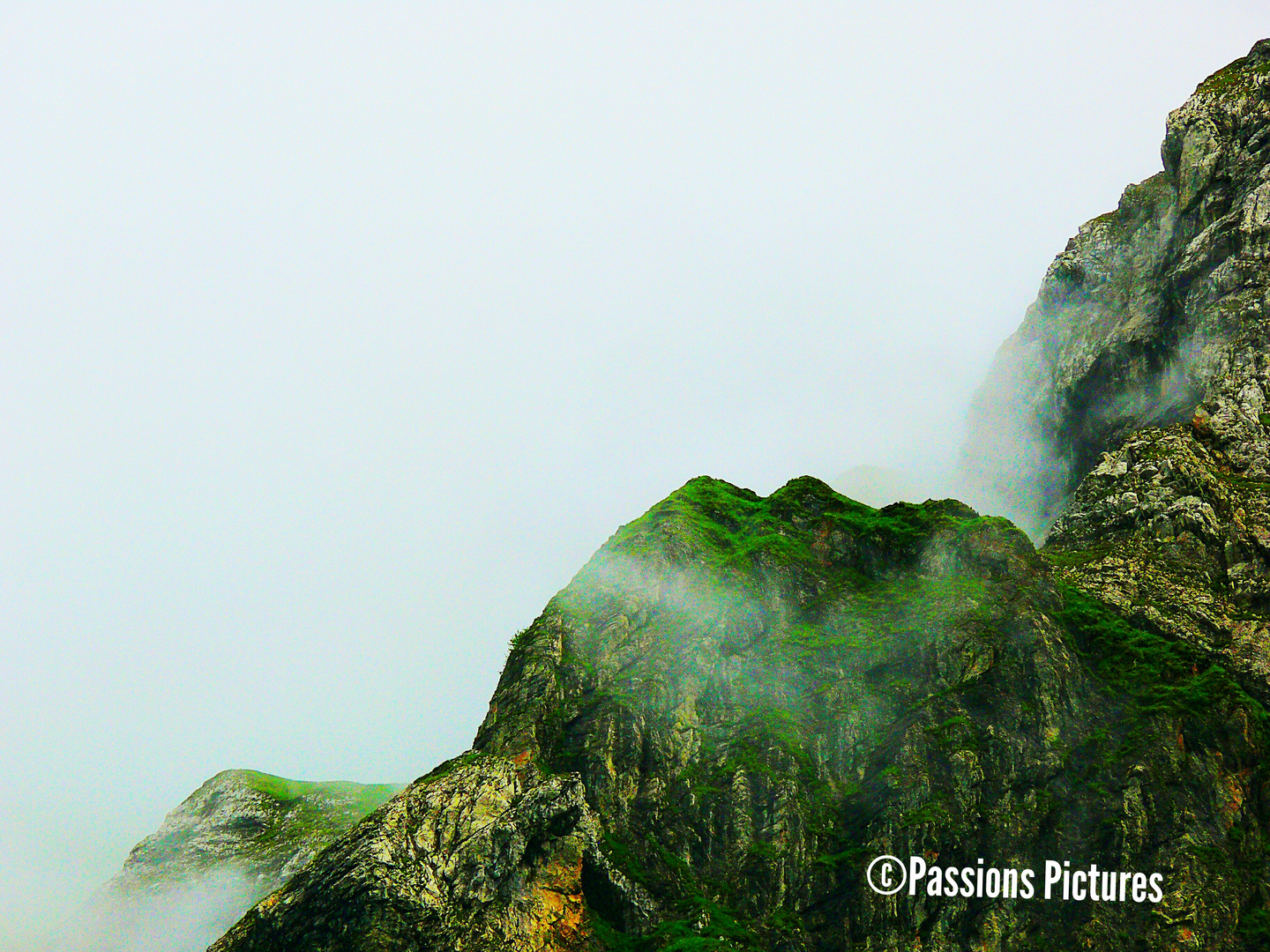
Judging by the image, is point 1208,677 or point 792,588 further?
point 792,588

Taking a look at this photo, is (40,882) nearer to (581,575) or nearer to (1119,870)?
(581,575)

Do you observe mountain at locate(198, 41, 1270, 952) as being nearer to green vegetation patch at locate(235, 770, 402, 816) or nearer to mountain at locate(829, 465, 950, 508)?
green vegetation patch at locate(235, 770, 402, 816)

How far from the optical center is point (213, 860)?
321 feet

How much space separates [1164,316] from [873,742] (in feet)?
250

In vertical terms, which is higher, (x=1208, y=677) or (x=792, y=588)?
(x=792, y=588)

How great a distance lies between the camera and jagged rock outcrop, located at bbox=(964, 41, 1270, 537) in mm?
96688

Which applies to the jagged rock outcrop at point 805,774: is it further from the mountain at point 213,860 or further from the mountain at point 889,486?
the mountain at point 889,486

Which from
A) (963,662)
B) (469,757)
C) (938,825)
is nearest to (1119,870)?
(938,825)

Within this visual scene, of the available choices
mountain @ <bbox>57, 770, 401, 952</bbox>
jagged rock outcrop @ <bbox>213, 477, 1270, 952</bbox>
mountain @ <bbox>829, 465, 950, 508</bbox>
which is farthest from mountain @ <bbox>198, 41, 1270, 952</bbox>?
mountain @ <bbox>829, 465, 950, 508</bbox>

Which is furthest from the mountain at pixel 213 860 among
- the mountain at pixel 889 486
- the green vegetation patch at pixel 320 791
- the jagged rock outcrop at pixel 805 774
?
the mountain at pixel 889 486

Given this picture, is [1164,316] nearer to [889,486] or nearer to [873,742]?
[873,742]

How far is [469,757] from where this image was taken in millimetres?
61188

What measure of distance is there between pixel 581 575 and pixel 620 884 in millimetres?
28713

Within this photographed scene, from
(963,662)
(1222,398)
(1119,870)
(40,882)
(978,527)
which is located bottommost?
(40,882)
